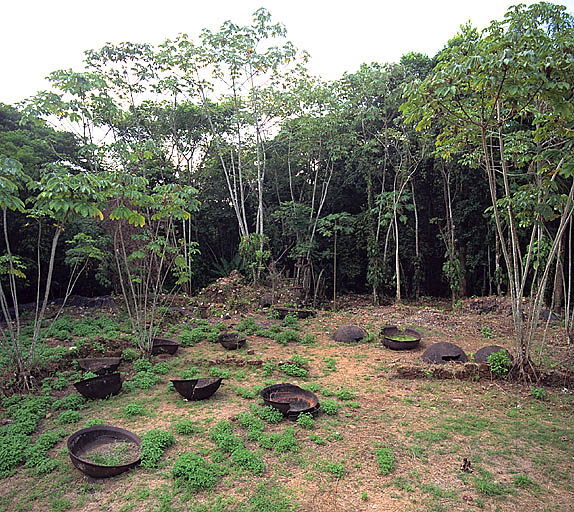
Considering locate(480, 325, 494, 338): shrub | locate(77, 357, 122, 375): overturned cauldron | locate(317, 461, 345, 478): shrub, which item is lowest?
locate(480, 325, 494, 338): shrub

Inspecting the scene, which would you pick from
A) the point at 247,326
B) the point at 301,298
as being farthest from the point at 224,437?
the point at 301,298

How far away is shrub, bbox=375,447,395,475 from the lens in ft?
8.63

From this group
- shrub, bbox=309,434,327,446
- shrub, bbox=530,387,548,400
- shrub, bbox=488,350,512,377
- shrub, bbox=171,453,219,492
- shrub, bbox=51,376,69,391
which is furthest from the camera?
shrub, bbox=488,350,512,377

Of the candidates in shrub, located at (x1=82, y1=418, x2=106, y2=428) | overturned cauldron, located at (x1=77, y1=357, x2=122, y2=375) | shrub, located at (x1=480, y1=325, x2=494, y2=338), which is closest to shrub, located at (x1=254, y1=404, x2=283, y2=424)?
shrub, located at (x1=82, y1=418, x2=106, y2=428)

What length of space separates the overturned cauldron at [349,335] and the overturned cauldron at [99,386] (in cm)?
351

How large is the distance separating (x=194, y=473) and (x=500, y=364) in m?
3.57

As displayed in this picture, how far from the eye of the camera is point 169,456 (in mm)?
2799

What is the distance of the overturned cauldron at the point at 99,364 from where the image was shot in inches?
170

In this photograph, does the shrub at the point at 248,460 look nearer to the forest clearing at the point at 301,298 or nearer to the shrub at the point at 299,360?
the forest clearing at the point at 301,298

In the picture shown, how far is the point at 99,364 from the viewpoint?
4.47 meters

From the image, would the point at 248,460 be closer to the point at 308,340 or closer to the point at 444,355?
the point at 444,355

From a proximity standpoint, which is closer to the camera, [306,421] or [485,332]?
[306,421]

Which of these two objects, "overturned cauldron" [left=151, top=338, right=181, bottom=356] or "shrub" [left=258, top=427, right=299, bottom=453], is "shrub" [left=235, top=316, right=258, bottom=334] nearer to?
"overturned cauldron" [left=151, top=338, right=181, bottom=356]

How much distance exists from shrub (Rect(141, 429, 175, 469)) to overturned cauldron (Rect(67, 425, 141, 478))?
5 cm
